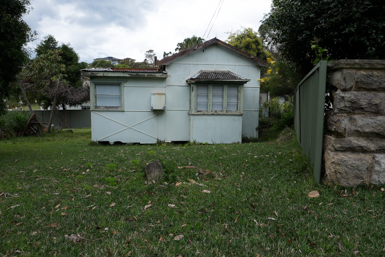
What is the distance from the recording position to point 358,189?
353cm

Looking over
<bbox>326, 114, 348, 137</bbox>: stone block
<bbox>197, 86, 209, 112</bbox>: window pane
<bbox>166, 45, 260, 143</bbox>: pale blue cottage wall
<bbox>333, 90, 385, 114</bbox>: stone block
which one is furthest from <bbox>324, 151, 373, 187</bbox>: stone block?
<bbox>197, 86, 209, 112</bbox>: window pane

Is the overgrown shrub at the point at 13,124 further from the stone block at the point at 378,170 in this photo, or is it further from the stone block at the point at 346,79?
the stone block at the point at 378,170

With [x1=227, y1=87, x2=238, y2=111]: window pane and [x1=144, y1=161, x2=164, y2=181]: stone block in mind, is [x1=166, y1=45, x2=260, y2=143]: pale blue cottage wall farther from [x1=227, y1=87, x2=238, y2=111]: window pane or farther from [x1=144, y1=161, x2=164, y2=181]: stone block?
[x1=144, y1=161, x2=164, y2=181]: stone block

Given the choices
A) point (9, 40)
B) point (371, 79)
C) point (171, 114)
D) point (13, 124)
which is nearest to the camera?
point (371, 79)

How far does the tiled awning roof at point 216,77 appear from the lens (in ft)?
33.2

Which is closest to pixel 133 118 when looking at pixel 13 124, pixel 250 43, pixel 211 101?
pixel 211 101

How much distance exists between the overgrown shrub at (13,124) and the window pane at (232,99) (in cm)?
1085

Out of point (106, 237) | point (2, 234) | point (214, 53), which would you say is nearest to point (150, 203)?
point (106, 237)

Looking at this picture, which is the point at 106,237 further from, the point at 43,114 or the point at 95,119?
the point at 43,114

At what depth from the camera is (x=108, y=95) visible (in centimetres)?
1072

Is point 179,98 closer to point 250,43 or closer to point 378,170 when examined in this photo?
point 378,170

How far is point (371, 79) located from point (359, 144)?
841mm

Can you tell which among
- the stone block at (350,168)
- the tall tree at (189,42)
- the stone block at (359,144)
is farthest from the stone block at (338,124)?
the tall tree at (189,42)

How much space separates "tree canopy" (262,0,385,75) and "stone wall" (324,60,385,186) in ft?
8.12
